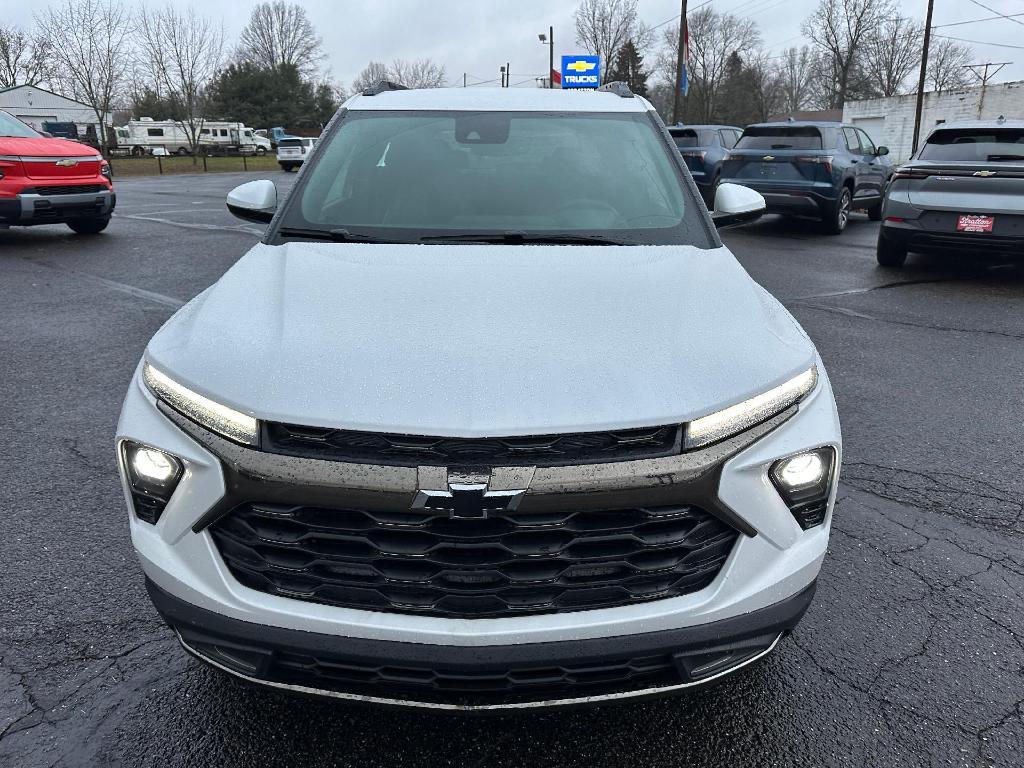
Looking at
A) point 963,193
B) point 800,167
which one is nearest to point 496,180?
point 963,193

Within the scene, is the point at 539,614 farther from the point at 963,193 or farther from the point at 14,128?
the point at 14,128

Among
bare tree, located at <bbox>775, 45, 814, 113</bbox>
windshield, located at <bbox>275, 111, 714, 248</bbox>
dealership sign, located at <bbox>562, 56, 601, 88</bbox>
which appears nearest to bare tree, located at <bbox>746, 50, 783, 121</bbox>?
bare tree, located at <bbox>775, 45, 814, 113</bbox>

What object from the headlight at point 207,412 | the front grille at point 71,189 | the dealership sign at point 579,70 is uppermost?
the dealership sign at point 579,70

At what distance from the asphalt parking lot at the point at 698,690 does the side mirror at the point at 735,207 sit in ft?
4.40

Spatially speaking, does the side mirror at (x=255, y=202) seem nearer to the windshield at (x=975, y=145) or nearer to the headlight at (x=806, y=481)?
the headlight at (x=806, y=481)

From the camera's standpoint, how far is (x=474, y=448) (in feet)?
5.45

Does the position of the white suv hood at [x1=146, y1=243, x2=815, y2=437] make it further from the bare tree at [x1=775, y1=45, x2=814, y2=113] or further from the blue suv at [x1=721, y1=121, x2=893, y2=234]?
the bare tree at [x1=775, y1=45, x2=814, y2=113]

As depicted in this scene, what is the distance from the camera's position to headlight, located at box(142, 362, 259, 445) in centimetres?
173

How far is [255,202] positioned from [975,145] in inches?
319

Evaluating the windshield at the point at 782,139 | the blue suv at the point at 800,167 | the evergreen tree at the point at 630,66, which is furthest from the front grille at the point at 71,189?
the evergreen tree at the point at 630,66

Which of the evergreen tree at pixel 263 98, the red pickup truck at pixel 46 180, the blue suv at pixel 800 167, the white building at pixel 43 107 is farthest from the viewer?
the evergreen tree at pixel 263 98

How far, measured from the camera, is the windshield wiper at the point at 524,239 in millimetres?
2756

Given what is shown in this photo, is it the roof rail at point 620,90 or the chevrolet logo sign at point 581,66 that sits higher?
the chevrolet logo sign at point 581,66

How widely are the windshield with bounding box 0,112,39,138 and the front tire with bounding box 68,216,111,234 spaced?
4.06ft
